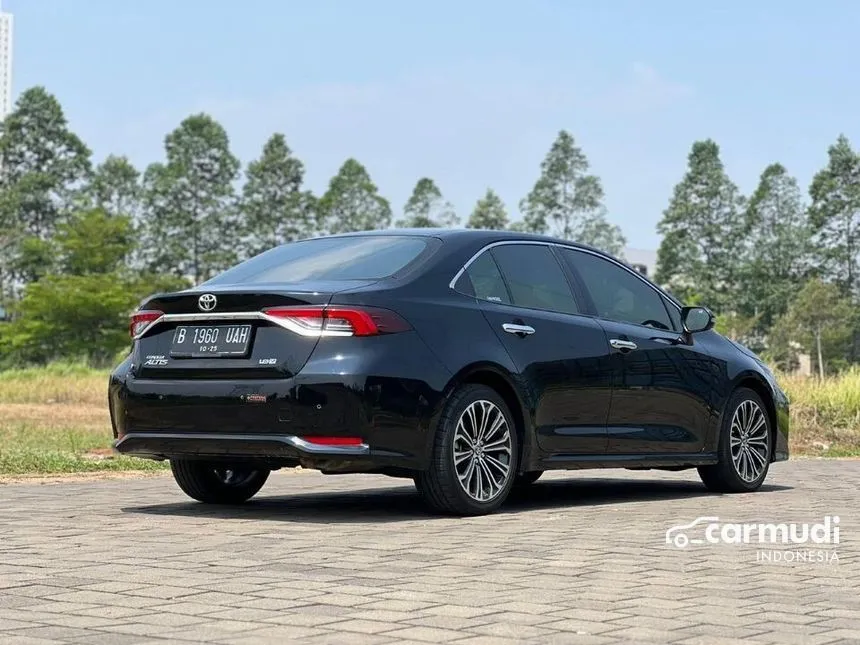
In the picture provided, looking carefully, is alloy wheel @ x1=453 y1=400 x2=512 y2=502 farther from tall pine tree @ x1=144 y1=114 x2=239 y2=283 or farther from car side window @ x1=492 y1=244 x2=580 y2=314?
tall pine tree @ x1=144 y1=114 x2=239 y2=283

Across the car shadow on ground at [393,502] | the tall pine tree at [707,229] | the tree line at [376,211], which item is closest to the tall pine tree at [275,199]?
the tree line at [376,211]

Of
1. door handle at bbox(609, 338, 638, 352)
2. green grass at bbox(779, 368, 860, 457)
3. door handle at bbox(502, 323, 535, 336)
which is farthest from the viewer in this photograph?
green grass at bbox(779, 368, 860, 457)

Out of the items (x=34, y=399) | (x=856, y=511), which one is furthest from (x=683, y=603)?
(x=34, y=399)

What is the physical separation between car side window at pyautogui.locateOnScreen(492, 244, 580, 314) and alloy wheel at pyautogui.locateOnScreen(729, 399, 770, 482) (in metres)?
1.81

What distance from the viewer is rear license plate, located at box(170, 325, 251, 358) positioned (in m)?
7.78

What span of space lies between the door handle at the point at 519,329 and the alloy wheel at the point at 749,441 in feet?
7.46

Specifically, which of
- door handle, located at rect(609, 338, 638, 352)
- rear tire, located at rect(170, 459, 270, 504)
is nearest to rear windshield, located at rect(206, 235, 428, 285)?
rear tire, located at rect(170, 459, 270, 504)

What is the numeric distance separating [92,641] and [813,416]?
17.7 m

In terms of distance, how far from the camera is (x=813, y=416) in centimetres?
2097

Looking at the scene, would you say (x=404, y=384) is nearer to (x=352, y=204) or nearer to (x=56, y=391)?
(x=56, y=391)

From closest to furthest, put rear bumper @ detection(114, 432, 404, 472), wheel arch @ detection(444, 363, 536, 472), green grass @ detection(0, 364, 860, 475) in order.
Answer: rear bumper @ detection(114, 432, 404, 472) < wheel arch @ detection(444, 363, 536, 472) < green grass @ detection(0, 364, 860, 475)

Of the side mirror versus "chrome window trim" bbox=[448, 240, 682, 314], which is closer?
"chrome window trim" bbox=[448, 240, 682, 314]

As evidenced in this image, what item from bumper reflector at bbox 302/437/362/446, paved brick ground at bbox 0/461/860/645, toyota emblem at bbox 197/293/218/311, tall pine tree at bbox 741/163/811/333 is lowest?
paved brick ground at bbox 0/461/860/645

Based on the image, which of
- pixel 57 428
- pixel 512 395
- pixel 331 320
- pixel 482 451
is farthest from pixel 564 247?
pixel 57 428
